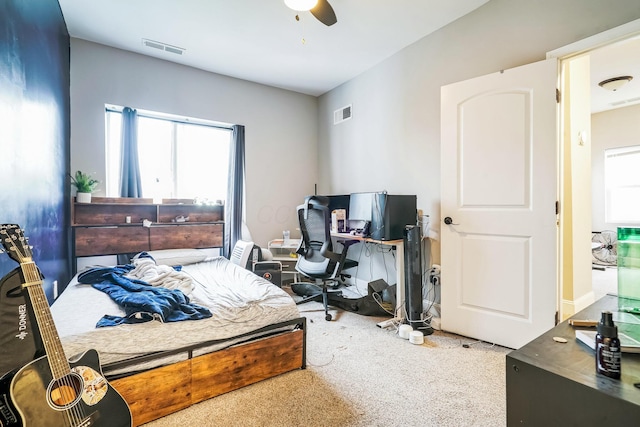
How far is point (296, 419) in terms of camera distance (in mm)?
1568

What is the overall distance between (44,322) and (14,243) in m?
0.34

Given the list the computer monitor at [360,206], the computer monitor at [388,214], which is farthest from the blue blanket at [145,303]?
the computer monitor at [360,206]

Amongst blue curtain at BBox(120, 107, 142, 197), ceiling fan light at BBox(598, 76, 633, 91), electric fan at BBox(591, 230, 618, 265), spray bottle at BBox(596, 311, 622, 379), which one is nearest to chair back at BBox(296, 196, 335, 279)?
blue curtain at BBox(120, 107, 142, 197)

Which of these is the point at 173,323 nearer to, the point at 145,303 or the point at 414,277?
the point at 145,303

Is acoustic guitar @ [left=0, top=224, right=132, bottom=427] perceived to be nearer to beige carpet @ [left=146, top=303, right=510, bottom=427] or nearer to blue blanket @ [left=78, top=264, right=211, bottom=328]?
blue blanket @ [left=78, top=264, right=211, bottom=328]

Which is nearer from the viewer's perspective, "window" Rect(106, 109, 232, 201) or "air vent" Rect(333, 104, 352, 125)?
"window" Rect(106, 109, 232, 201)

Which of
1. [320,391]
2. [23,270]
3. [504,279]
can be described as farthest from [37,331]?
[504,279]

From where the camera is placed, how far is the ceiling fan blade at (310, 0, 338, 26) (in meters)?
1.99

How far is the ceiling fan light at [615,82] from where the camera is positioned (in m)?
3.88

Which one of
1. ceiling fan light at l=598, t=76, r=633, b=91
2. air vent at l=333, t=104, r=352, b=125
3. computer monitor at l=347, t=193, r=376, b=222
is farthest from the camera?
air vent at l=333, t=104, r=352, b=125

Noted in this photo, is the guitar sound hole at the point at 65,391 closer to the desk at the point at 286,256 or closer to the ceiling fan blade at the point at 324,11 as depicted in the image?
the ceiling fan blade at the point at 324,11

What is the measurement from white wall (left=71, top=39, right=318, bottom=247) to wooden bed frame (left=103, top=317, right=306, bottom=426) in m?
2.45

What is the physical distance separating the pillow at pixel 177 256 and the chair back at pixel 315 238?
1142mm

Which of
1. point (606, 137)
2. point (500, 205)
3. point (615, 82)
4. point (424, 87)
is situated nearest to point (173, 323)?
point (500, 205)
